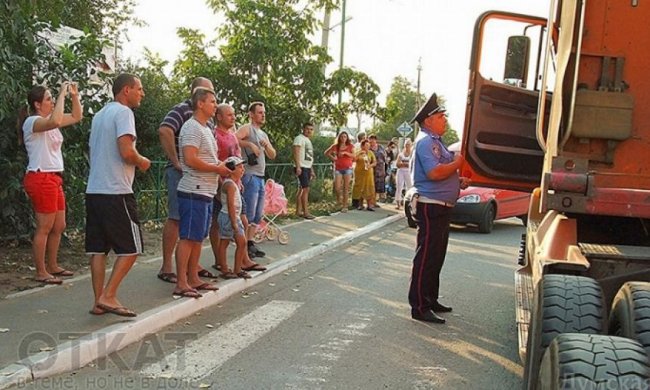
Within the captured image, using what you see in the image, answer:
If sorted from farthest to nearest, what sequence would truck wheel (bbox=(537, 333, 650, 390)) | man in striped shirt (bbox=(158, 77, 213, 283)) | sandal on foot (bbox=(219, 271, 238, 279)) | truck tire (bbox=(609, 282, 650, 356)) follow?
1. sandal on foot (bbox=(219, 271, 238, 279))
2. man in striped shirt (bbox=(158, 77, 213, 283))
3. truck tire (bbox=(609, 282, 650, 356))
4. truck wheel (bbox=(537, 333, 650, 390))

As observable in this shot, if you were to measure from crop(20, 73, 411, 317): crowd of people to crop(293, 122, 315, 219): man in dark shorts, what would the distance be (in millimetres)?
4229

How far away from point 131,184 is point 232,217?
1.63 m

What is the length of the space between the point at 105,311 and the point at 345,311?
2.19 metres

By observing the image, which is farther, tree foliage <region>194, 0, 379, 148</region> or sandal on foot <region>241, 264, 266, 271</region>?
tree foliage <region>194, 0, 379, 148</region>

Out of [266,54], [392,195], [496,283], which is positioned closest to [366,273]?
[496,283]

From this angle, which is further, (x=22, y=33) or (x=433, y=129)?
(x=22, y=33)

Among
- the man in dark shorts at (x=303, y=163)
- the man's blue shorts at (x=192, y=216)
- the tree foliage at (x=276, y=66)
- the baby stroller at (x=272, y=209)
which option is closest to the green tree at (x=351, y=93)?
the tree foliage at (x=276, y=66)

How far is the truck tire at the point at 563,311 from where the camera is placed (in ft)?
10.8

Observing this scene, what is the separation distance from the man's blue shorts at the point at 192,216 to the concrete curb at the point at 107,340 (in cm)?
58

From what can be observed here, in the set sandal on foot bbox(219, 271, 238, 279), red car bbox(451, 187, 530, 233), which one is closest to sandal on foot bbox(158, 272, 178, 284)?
sandal on foot bbox(219, 271, 238, 279)

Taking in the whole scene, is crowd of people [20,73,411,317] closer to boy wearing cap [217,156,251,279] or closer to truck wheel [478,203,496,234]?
boy wearing cap [217,156,251,279]

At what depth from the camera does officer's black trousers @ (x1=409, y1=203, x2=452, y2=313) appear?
6332 mm

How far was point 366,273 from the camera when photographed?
29.0ft

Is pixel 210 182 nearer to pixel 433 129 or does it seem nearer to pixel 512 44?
pixel 433 129
